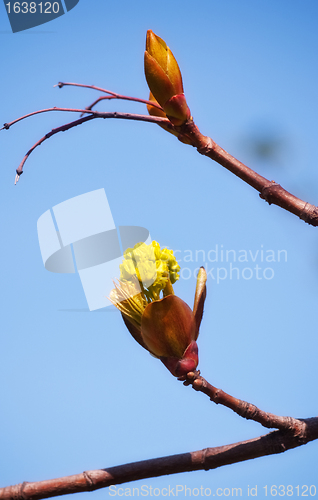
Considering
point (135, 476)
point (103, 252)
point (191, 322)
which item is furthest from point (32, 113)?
point (135, 476)

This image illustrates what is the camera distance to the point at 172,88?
2.75 ft

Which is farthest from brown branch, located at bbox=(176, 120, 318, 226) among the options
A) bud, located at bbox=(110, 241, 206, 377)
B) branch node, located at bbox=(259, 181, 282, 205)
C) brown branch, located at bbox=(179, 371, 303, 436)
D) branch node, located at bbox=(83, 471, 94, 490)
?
branch node, located at bbox=(83, 471, 94, 490)

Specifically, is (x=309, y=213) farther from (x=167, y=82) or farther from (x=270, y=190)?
(x=167, y=82)

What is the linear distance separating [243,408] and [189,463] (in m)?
0.17

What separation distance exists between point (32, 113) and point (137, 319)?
1.64 ft

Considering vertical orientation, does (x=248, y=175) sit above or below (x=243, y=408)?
above

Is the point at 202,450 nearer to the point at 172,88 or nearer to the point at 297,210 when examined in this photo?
the point at 297,210

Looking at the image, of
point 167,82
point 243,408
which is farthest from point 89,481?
point 167,82

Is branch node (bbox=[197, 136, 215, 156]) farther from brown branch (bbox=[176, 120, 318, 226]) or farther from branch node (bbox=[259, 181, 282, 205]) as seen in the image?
branch node (bbox=[259, 181, 282, 205])

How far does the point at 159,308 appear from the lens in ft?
3.10

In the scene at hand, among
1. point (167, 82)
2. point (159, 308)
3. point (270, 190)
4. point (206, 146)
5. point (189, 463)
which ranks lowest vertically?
point (189, 463)

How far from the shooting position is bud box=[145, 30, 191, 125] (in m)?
0.83

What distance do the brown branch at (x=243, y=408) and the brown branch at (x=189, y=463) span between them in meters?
0.02

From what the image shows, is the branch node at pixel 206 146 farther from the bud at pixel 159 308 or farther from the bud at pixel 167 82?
the bud at pixel 159 308
